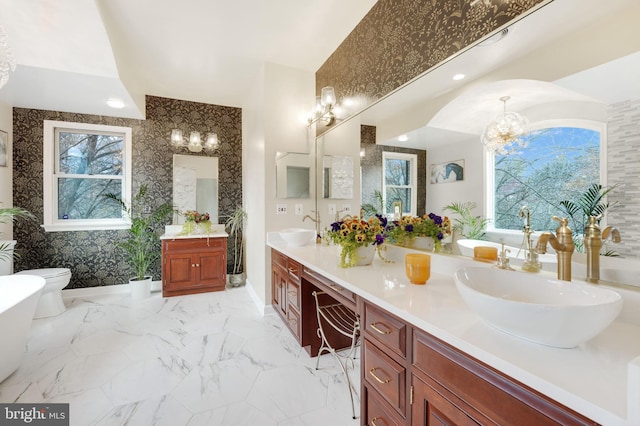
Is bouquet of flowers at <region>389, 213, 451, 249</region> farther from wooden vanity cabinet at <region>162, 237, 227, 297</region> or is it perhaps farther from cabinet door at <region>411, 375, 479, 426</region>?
wooden vanity cabinet at <region>162, 237, 227, 297</region>

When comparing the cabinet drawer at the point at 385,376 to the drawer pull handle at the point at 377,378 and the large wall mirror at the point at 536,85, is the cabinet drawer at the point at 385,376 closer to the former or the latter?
the drawer pull handle at the point at 377,378

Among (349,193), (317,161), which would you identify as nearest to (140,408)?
(349,193)

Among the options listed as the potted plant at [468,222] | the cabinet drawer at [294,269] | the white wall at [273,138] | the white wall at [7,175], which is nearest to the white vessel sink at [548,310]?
the potted plant at [468,222]

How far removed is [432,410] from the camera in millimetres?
910

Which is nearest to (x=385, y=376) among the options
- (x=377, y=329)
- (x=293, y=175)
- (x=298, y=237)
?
(x=377, y=329)

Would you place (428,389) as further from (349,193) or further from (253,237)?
(253,237)

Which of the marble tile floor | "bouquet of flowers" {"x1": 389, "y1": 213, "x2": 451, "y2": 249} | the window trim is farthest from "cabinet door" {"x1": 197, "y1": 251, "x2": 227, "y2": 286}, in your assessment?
the window trim

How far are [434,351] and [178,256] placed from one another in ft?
11.4

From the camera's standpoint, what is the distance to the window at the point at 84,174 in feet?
11.3

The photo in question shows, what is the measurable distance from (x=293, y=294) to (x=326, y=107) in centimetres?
180

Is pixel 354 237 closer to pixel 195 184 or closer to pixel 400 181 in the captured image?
pixel 400 181

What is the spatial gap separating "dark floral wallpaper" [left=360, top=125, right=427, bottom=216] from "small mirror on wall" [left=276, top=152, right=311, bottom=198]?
101 centimetres

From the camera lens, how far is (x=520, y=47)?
1.17 meters

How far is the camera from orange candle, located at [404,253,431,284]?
4.36 feet
